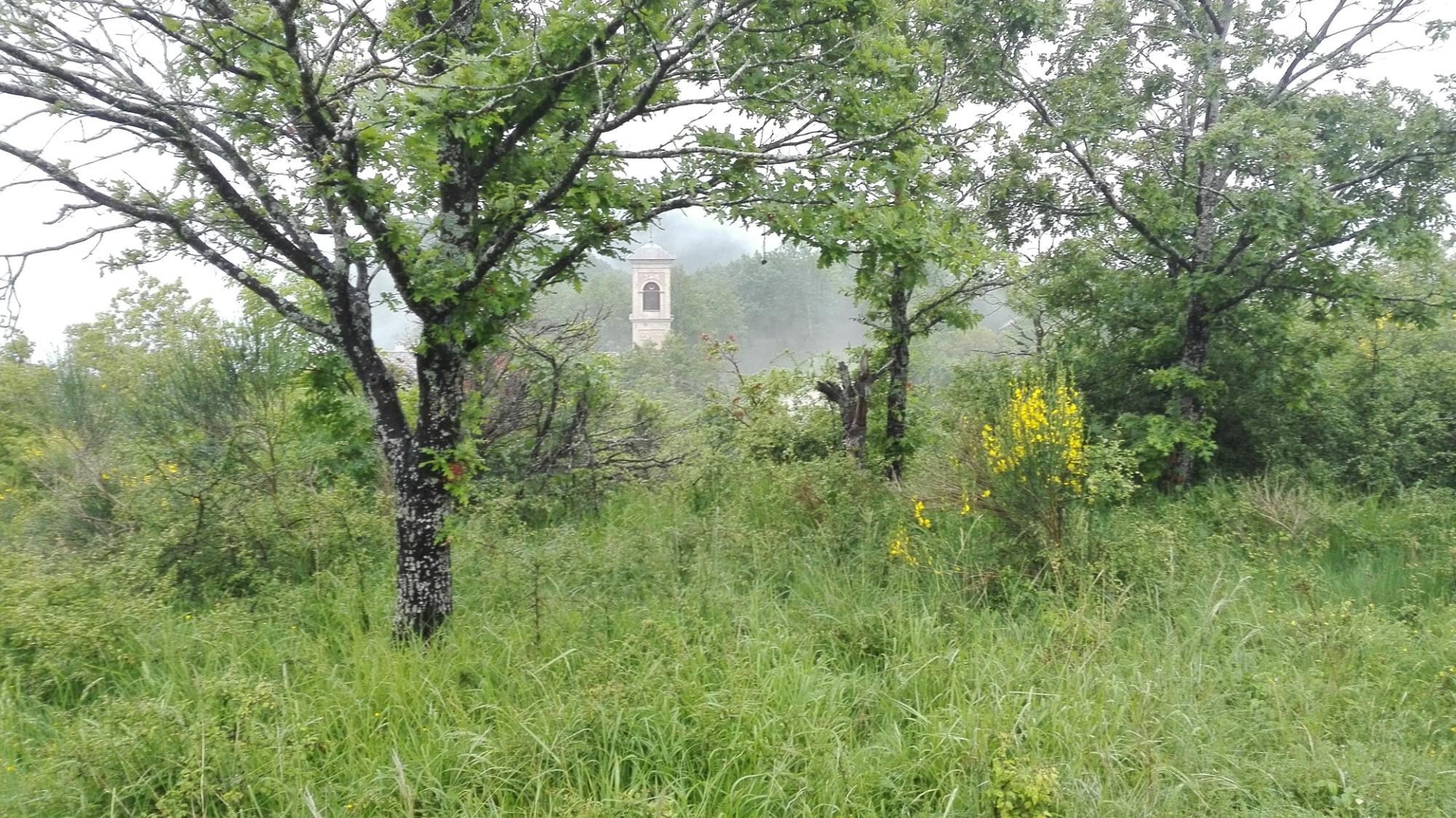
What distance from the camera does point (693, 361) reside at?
682 inches

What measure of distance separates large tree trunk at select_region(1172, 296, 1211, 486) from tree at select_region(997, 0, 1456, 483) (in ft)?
0.05

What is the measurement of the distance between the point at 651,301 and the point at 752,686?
15.2 m

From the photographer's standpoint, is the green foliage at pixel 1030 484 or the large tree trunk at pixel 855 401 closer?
the green foliage at pixel 1030 484

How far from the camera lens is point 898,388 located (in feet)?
23.8

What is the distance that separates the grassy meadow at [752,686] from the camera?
9.60ft

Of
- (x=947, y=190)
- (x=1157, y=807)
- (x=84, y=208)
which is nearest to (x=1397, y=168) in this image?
(x=947, y=190)

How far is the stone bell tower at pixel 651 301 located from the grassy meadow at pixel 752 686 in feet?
39.2

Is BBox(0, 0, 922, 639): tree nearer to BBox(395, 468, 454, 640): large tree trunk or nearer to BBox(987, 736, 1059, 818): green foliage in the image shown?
BBox(395, 468, 454, 640): large tree trunk

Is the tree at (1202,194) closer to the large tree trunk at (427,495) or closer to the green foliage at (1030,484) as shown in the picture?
the green foliage at (1030,484)

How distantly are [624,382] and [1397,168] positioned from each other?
7.84m

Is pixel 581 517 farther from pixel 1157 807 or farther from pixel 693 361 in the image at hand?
pixel 693 361

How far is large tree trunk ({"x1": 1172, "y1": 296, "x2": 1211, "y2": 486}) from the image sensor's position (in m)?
7.29

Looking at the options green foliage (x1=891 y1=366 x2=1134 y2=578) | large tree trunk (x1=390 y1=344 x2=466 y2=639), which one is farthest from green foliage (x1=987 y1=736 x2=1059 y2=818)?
large tree trunk (x1=390 y1=344 x2=466 y2=639)

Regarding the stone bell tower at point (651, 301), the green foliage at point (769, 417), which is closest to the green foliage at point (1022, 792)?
the green foliage at point (769, 417)
